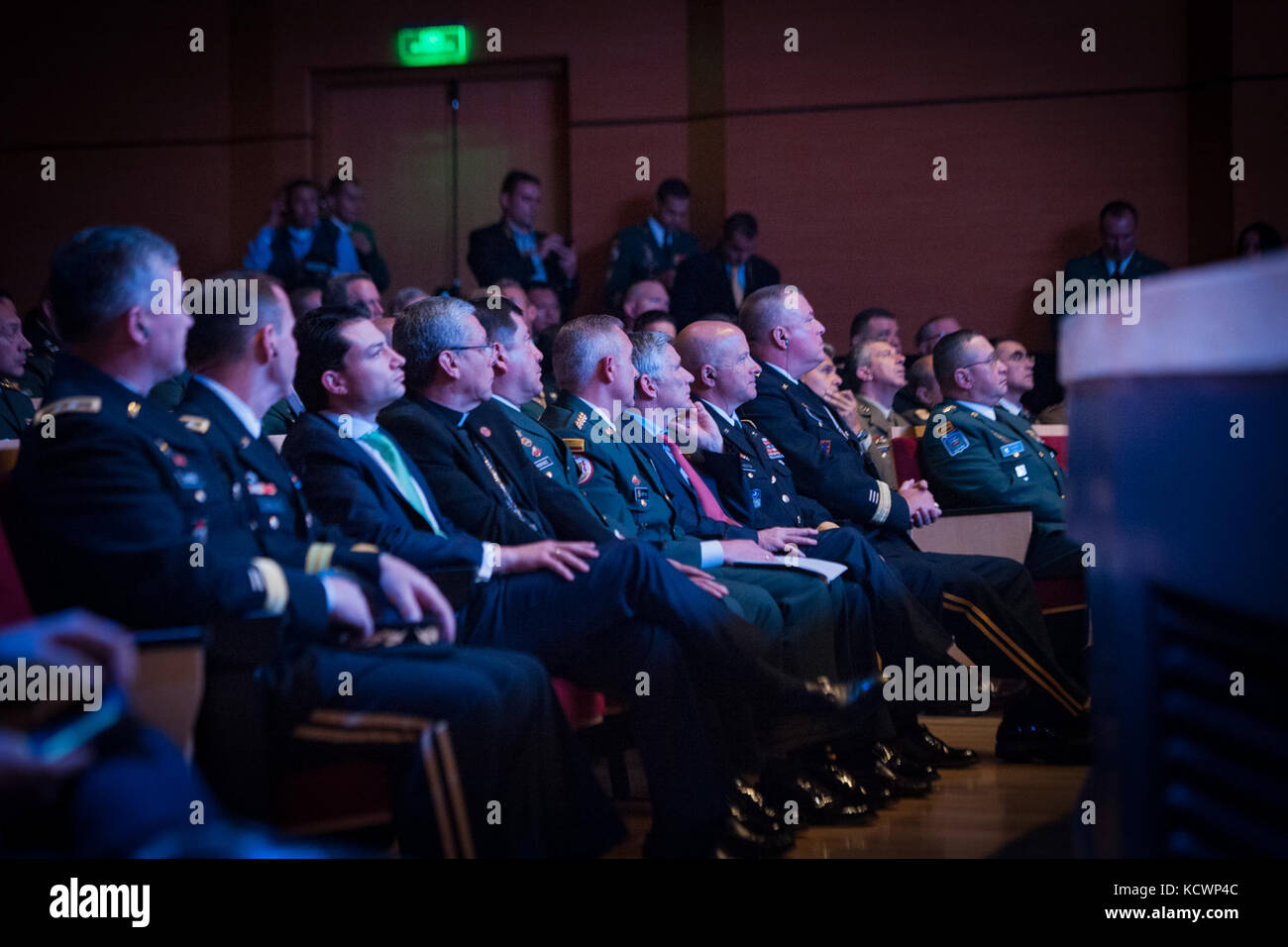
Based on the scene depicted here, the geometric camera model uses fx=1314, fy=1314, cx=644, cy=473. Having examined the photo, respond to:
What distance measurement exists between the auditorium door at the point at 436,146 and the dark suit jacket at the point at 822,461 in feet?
12.1

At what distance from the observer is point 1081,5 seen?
6352mm

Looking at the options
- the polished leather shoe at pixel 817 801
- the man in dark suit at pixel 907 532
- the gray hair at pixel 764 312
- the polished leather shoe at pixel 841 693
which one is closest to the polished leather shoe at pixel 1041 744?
the man in dark suit at pixel 907 532

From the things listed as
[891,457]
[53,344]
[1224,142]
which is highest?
[1224,142]

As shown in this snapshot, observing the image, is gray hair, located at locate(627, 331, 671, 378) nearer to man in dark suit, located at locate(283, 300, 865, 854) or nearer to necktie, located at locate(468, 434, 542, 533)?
necktie, located at locate(468, 434, 542, 533)

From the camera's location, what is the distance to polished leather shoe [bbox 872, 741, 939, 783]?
2.82 meters

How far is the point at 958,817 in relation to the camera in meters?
2.55

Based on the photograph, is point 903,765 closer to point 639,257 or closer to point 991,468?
point 991,468

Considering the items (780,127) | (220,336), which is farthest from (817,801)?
(780,127)

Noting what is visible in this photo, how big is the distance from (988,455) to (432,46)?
4353 mm

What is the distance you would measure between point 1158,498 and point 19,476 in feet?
4.14

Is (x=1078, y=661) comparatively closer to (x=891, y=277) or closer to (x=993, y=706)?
(x=993, y=706)

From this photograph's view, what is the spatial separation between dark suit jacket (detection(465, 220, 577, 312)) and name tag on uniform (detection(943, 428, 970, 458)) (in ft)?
8.40
